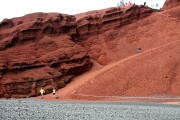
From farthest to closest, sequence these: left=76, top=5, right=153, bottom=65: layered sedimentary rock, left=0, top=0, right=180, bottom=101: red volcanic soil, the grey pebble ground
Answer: left=76, top=5, right=153, bottom=65: layered sedimentary rock → left=0, top=0, right=180, bottom=101: red volcanic soil → the grey pebble ground

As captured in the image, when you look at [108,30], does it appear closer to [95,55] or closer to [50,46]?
[95,55]

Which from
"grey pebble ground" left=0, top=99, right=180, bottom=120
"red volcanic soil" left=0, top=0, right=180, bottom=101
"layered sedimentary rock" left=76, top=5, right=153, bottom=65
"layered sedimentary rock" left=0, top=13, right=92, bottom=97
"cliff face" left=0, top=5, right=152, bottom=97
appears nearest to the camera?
"grey pebble ground" left=0, top=99, right=180, bottom=120

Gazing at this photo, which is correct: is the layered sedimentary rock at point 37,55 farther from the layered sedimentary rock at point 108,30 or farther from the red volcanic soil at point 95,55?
the layered sedimentary rock at point 108,30

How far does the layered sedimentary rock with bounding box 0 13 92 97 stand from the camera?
84188 millimetres

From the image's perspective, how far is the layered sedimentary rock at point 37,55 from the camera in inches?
3314

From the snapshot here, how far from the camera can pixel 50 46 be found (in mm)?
91438

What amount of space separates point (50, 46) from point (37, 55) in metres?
4.12

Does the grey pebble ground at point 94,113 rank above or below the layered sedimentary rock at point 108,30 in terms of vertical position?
below

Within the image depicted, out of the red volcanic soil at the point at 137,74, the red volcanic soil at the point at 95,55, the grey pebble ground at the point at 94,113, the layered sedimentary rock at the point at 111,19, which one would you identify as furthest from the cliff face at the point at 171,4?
the grey pebble ground at the point at 94,113

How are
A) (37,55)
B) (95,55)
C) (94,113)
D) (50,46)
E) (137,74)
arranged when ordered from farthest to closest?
1. (95,55)
2. (50,46)
3. (37,55)
4. (137,74)
5. (94,113)

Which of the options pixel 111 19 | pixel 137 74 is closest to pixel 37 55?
pixel 111 19

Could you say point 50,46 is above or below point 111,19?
below

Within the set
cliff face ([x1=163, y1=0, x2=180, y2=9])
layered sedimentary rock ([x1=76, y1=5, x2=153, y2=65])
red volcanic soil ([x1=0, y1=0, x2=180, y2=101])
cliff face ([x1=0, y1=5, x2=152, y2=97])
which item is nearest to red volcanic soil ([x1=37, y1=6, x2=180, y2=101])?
red volcanic soil ([x1=0, y1=0, x2=180, y2=101])

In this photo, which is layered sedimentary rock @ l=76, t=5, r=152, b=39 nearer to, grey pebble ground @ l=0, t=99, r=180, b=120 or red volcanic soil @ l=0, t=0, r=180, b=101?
red volcanic soil @ l=0, t=0, r=180, b=101
